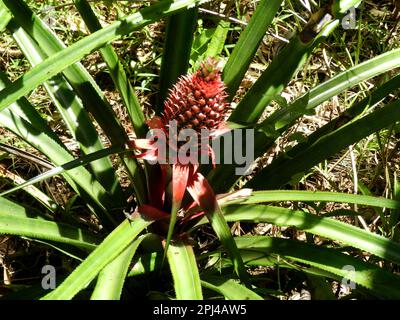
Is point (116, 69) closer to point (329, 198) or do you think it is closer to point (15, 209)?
point (15, 209)

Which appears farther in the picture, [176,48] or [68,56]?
[176,48]

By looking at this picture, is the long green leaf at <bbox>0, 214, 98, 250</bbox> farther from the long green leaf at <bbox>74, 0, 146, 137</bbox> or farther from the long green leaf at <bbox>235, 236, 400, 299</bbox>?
the long green leaf at <bbox>235, 236, 400, 299</bbox>

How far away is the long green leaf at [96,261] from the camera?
1.22 metres

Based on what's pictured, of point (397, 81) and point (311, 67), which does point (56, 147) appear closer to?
point (397, 81)

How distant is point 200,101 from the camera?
1.45m

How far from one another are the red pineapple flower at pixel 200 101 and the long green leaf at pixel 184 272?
14.3 inches

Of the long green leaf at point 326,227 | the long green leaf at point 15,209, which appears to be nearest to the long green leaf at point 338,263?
the long green leaf at point 326,227

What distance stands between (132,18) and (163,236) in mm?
712

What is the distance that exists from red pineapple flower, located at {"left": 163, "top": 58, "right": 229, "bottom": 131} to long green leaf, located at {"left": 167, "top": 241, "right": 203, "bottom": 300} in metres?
0.36

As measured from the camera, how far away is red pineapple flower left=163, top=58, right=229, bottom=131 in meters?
1.44

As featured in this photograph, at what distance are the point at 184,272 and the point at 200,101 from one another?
1.48 ft

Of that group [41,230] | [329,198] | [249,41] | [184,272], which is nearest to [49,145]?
[41,230]

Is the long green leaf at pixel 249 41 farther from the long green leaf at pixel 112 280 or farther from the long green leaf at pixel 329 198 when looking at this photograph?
the long green leaf at pixel 112 280
